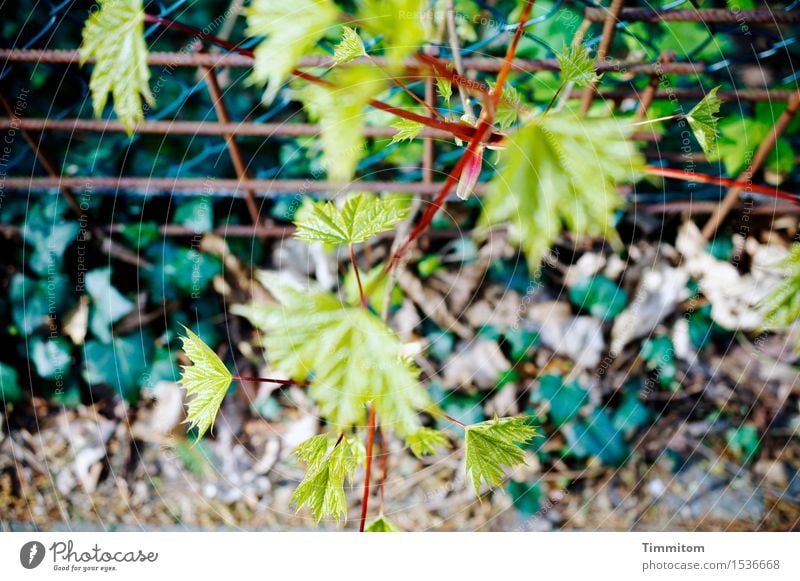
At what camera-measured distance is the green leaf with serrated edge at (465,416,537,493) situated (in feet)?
1.37

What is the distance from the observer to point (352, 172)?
0.34 meters

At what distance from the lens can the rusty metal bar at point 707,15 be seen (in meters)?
0.56

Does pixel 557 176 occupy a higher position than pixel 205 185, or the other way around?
pixel 557 176

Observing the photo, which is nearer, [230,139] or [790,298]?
[790,298]

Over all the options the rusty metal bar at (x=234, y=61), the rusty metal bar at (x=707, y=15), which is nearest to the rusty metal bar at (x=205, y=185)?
the rusty metal bar at (x=234, y=61)

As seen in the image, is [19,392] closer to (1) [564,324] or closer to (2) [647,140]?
(1) [564,324]

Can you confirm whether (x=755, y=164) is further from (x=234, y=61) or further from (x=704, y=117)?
(x=234, y=61)

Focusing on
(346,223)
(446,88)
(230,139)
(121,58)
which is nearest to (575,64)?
(446,88)

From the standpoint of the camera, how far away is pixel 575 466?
28.8 inches

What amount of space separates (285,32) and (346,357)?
22 cm

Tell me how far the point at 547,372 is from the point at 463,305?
0.15 m
